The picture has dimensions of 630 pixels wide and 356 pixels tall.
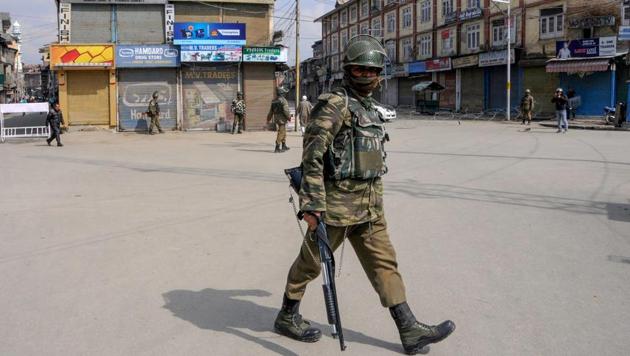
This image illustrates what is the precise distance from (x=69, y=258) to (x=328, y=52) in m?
67.4

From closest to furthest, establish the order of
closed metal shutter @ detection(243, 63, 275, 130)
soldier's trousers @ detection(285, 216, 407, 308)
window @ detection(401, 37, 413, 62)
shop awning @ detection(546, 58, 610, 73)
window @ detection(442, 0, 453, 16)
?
soldier's trousers @ detection(285, 216, 407, 308) → closed metal shutter @ detection(243, 63, 275, 130) → shop awning @ detection(546, 58, 610, 73) → window @ detection(442, 0, 453, 16) → window @ detection(401, 37, 413, 62)

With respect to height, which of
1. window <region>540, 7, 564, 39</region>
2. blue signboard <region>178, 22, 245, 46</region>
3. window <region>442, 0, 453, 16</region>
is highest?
window <region>442, 0, 453, 16</region>

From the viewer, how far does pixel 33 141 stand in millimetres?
21906

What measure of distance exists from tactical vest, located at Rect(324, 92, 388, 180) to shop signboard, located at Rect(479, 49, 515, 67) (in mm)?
34971

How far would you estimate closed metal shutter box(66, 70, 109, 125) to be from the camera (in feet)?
83.4

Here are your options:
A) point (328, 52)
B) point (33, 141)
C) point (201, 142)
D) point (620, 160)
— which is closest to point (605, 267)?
point (620, 160)

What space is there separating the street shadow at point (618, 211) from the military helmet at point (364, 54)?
206 inches

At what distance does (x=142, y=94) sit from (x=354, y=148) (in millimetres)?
23728

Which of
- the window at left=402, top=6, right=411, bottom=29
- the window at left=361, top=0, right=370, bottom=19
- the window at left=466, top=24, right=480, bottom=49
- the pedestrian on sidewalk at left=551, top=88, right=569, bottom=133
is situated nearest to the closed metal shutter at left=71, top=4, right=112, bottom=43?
the pedestrian on sidewalk at left=551, top=88, right=569, bottom=133

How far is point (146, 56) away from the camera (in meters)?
25.3

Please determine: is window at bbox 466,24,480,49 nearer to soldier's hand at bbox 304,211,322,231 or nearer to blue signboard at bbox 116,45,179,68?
blue signboard at bbox 116,45,179,68

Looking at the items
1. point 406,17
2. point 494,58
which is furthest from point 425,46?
point 494,58

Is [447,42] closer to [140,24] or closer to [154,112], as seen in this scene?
[140,24]

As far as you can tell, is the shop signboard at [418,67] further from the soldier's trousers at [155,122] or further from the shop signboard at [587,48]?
the soldier's trousers at [155,122]
